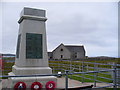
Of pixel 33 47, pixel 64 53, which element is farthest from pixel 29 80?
pixel 64 53

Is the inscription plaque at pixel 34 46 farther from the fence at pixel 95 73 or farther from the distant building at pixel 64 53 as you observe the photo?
the distant building at pixel 64 53

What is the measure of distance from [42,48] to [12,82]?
1760mm

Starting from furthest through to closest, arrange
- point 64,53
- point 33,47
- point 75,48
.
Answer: point 75,48 → point 64,53 → point 33,47

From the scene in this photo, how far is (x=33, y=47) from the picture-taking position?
620cm

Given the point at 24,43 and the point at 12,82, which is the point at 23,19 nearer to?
the point at 24,43

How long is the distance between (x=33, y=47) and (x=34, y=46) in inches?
2.3

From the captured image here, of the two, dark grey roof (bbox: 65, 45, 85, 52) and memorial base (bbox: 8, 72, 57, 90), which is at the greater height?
dark grey roof (bbox: 65, 45, 85, 52)

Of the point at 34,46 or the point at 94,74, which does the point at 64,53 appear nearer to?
the point at 94,74

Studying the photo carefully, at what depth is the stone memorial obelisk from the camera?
5941mm

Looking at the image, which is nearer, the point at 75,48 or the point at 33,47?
the point at 33,47

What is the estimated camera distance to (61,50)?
41188mm

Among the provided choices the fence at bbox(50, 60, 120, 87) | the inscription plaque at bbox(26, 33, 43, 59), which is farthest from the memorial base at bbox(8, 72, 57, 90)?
the fence at bbox(50, 60, 120, 87)

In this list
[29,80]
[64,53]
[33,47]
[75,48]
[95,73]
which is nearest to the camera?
[29,80]

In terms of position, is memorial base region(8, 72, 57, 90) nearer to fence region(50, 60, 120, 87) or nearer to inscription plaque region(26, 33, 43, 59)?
inscription plaque region(26, 33, 43, 59)
